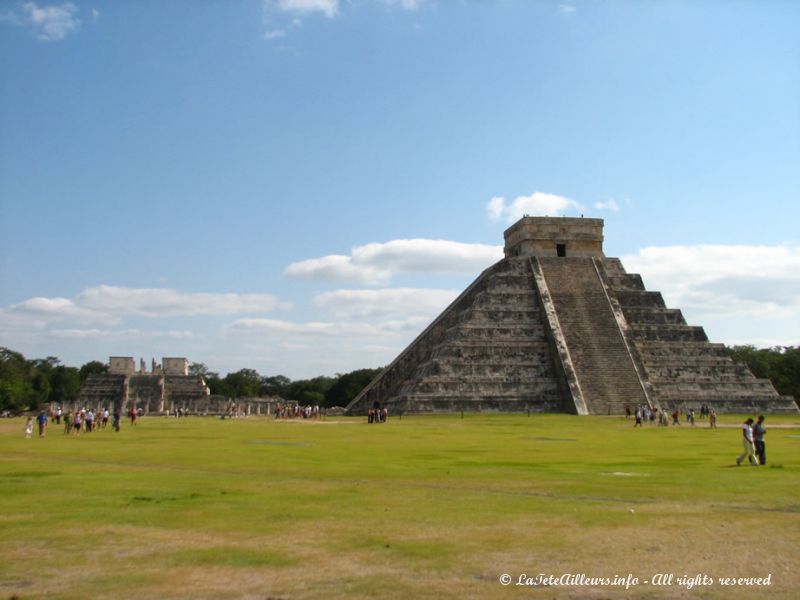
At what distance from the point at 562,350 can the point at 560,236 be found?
30.3 ft

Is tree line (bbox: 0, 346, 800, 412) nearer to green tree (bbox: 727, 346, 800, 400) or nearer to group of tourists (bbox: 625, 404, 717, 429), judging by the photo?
green tree (bbox: 727, 346, 800, 400)

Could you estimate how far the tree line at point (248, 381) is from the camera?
61.2 m

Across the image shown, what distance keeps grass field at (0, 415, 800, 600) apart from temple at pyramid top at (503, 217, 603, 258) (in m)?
29.9

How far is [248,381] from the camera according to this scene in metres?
118

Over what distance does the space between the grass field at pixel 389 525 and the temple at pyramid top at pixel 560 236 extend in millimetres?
29948

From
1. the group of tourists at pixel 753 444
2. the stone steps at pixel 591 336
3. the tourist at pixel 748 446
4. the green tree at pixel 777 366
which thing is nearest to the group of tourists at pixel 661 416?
the stone steps at pixel 591 336

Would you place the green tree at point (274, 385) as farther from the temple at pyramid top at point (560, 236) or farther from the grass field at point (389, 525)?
the grass field at point (389, 525)

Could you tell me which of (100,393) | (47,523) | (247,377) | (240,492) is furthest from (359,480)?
(247,377)

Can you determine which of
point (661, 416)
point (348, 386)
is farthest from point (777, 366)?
point (348, 386)

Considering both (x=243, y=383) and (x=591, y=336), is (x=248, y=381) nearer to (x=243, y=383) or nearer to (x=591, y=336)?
(x=243, y=383)

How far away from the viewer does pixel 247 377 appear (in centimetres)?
12488

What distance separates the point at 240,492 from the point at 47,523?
2.73 m

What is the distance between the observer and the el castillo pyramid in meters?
36.9

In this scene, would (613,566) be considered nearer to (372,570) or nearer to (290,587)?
(372,570)
